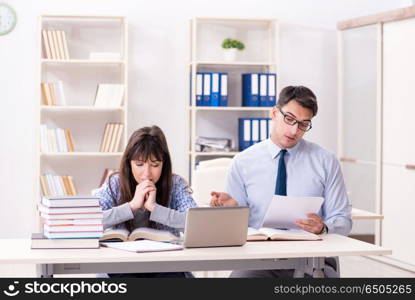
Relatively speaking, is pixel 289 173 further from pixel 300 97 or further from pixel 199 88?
pixel 199 88

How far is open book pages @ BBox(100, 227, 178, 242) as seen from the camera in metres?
3.07

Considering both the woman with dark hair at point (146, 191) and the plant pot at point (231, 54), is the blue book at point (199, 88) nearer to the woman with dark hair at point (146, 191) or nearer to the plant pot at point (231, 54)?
the plant pot at point (231, 54)

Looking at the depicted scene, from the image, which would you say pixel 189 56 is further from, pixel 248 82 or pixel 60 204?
pixel 60 204

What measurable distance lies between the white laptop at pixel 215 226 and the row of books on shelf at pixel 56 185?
397 centimetres

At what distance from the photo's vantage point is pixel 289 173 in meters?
3.53

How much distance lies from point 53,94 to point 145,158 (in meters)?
3.60

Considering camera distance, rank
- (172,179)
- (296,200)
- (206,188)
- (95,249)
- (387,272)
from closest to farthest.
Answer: (95,249) → (296,200) → (172,179) → (206,188) → (387,272)

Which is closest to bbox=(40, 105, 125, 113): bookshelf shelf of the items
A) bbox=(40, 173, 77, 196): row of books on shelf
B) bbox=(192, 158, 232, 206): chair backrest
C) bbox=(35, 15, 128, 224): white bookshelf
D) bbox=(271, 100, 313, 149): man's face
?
bbox=(35, 15, 128, 224): white bookshelf

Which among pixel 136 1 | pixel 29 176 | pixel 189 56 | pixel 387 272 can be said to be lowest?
pixel 387 272

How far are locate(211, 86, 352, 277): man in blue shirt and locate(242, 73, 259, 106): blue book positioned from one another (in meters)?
3.28

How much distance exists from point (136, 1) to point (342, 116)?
6.86 feet

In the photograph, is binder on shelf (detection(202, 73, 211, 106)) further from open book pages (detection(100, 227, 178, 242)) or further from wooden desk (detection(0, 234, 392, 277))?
wooden desk (detection(0, 234, 392, 277))

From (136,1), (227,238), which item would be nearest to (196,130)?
(136,1)

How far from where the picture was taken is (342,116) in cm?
721
